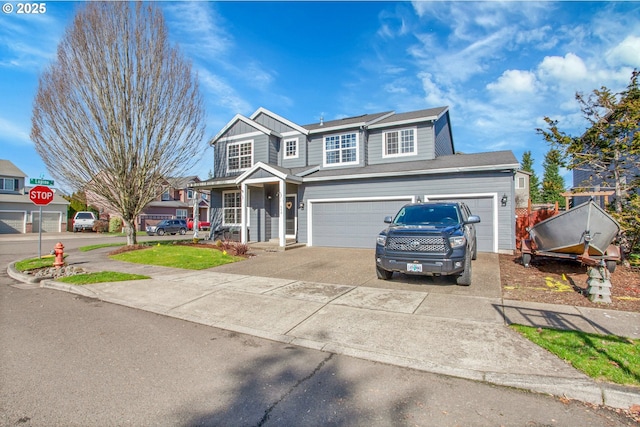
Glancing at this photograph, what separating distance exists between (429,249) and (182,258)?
893cm

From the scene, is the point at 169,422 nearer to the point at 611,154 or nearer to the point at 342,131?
the point at 611,154

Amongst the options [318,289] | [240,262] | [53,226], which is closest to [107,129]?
[240,262]

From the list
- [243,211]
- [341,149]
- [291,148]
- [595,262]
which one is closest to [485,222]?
[595,262]

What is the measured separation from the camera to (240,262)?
11.1 metres

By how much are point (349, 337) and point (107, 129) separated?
48.7ft

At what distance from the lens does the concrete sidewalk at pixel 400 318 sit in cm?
349

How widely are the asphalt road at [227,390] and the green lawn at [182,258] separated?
586 cm

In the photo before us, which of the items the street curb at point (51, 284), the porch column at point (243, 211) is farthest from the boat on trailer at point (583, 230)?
the porch column at point (243, 211)

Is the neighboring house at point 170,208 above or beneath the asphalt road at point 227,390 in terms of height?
→ above

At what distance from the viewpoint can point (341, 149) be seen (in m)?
16.9

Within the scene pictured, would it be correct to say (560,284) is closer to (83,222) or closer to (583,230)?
(583,230)

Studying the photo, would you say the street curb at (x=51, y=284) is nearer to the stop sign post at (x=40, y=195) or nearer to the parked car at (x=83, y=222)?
the stop sign post at (x=40, y=195)

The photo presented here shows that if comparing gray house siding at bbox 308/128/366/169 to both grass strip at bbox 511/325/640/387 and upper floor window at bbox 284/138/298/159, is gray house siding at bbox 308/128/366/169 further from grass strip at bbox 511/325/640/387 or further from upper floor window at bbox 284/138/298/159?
grass strip at bbox 511/325/640/387

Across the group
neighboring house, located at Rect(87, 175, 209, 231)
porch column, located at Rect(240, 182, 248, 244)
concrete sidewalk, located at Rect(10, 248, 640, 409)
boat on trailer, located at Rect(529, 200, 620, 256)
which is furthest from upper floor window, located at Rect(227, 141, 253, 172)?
neighboring house, located at Rect(87, 175, 209, 231)
